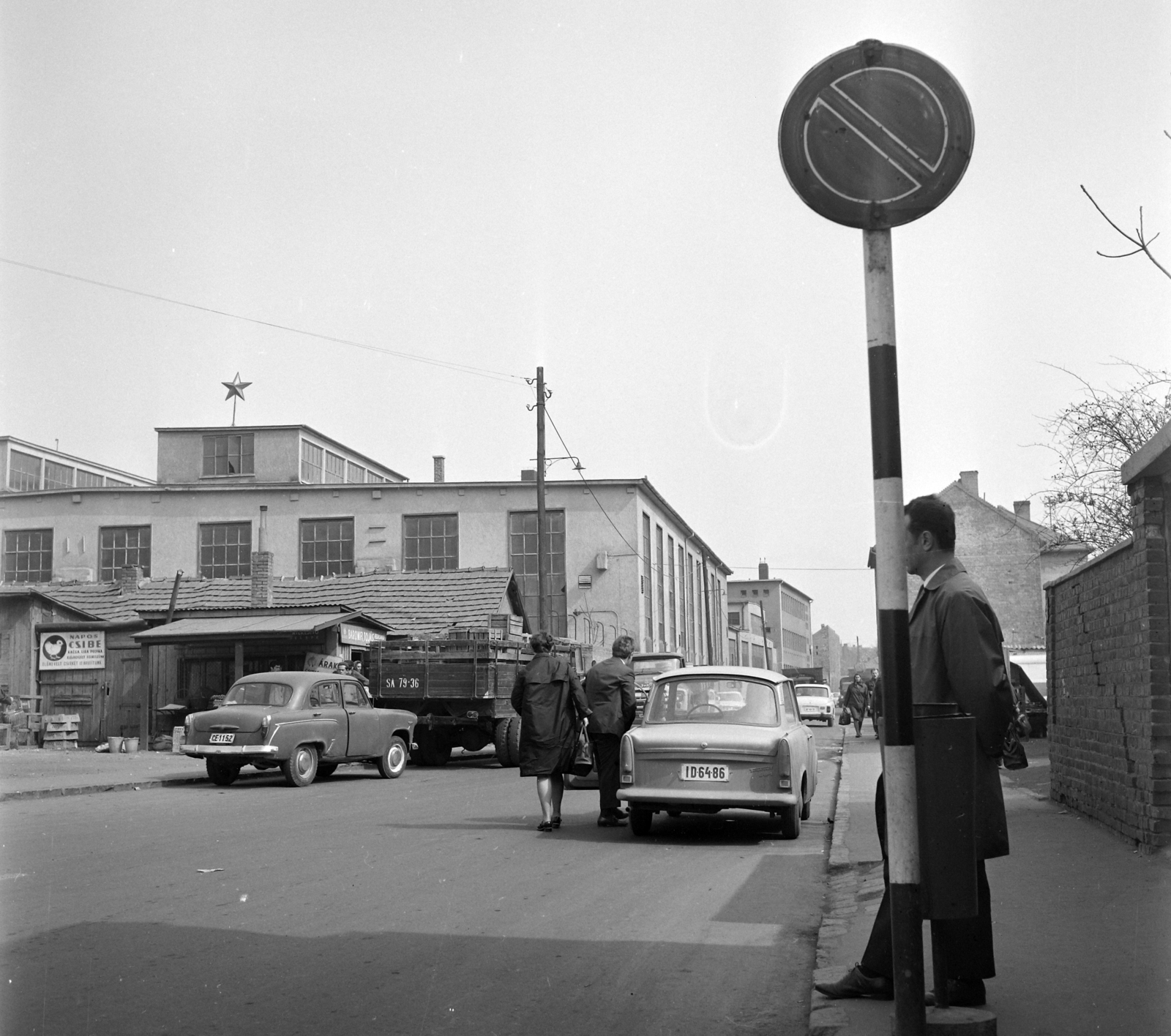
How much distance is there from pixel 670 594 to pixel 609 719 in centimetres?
4808

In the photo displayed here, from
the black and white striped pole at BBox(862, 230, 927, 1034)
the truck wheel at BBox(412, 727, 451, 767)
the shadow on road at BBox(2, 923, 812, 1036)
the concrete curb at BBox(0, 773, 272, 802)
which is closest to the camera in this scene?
the black and white striped pole at BBox(862, 230, 927, 1034)

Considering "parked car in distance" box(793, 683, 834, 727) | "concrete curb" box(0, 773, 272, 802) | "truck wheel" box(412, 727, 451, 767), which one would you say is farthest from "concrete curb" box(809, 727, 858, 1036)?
"parked car in distance" box(793, 683, 834, 727)

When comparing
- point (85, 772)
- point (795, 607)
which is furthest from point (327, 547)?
point (795, 607)

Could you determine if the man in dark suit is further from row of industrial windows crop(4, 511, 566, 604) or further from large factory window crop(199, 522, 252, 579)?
large factory window crop(199, 522, 252, 579)

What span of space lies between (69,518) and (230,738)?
36.2m

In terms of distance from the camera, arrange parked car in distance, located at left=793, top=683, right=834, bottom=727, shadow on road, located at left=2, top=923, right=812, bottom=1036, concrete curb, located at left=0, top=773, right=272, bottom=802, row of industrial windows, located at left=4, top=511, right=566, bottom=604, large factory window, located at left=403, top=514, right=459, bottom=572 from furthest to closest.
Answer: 1. large factory window, located at left=403, top=514, right=459, bottom=572
2. row of industrial windows, located at left=4, top=511, right=566, bottom=604
3. parked car in distance, located at left=793, top=683, right=834, bottom=727
4. concrete curb, located at left=0, top=773, right=272, bottom=802
5. shadow on road, located at left=2, top=923, right=812, bottom=1036

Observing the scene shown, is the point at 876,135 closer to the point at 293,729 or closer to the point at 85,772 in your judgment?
the point at 293,729

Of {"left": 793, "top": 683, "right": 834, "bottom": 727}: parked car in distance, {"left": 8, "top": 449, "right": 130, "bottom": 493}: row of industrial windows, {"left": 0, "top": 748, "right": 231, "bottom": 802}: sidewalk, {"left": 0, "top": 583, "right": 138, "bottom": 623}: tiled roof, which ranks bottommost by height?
{"left": 793, "top": 683, "right": 834, "bottom": 727}: parked car in distance

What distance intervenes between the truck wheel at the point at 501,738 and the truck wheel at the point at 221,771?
4831 mm

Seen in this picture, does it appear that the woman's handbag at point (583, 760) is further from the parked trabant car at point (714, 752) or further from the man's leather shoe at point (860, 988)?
the man's leather shoe at point (860, 988)

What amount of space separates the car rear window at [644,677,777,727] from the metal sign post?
721 cm

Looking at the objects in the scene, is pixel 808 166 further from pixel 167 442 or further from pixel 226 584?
pixel 167 442

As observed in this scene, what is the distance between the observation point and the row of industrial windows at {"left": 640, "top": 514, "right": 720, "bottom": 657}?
52688 millimetres

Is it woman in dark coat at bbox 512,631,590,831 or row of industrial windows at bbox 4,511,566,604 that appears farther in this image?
row of industrial windows at bbox 4,511,566,604
